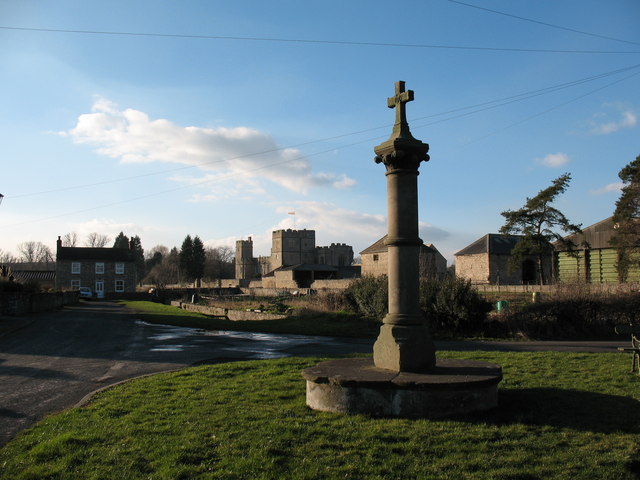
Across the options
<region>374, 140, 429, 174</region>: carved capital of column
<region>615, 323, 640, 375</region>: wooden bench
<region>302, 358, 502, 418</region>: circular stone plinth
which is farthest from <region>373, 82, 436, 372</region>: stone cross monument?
<region>615, 323, 640, 375</region>: wooden bench

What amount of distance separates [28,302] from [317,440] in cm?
2845

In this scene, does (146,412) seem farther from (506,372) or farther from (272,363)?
(506,372)

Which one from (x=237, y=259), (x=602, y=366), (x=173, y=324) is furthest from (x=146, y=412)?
(x=237, y=259)

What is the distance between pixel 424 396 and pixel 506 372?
3.67 m

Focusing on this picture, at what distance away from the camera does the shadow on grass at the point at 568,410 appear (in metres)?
5.77

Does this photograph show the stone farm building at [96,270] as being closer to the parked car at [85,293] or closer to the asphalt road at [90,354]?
the parked car at [85,293]

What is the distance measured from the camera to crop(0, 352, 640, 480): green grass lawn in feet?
15.0

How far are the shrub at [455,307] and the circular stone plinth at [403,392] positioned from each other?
12.4 m

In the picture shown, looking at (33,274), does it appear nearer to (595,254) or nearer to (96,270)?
(96,270)

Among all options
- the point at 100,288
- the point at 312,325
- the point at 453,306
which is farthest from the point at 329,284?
the point at 453,306

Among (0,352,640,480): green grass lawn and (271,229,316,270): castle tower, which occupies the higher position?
(271,229,316,270): castle tower

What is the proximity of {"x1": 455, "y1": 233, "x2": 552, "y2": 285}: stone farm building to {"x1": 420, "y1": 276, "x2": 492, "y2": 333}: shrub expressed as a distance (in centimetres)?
3073

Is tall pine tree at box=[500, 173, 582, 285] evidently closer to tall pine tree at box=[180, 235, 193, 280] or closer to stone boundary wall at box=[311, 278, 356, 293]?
stone boundary wall at box=[311, 278, 356, 293]

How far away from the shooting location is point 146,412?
6695 mm
